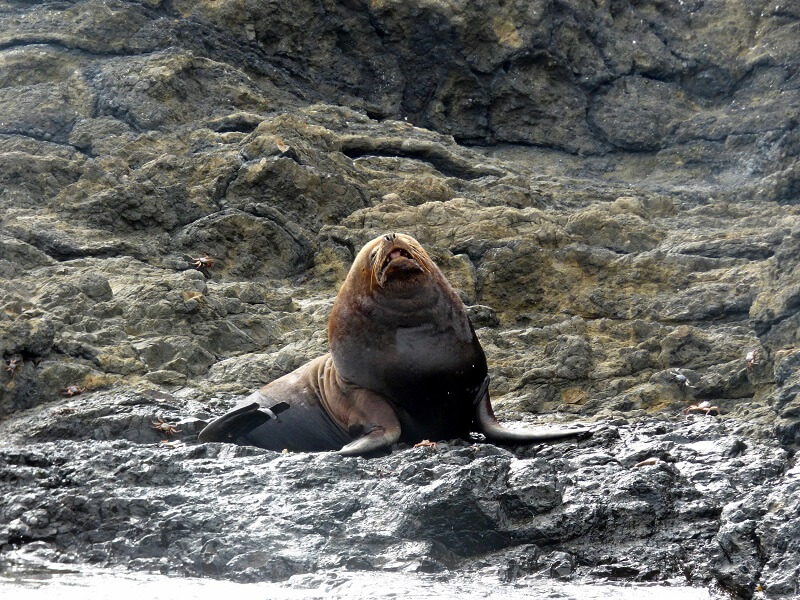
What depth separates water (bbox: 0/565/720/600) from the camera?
→ 4.25 m

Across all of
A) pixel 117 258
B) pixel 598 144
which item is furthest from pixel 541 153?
pixel 117 258

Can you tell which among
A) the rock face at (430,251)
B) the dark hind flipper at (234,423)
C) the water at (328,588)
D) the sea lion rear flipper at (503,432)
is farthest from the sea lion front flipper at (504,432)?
the water at (328,588)

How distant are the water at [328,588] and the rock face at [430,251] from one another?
0.13 meters

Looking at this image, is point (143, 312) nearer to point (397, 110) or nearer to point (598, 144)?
point (397, 110)

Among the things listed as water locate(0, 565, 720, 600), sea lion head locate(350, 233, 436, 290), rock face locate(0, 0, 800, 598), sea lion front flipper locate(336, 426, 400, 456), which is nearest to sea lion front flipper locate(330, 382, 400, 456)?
sea lion front flipper locate(336, 426, 400, 456)

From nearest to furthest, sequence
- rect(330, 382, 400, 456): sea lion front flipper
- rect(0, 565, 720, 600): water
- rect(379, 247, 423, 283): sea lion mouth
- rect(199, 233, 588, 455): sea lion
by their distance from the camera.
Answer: rect(0, 565, 720, 600): water < rect(330, 382, 400, 456): sea lion front flipper < rect(199, 233, 588, 455): sea lion < rect(379, 247, 423, 283): sea lion mouth

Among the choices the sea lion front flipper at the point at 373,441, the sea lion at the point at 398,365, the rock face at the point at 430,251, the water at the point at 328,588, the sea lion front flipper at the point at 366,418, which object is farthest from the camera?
the sea lion at the point at 398,365

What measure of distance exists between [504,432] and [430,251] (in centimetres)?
367

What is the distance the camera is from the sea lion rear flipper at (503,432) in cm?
617

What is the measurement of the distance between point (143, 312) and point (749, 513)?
5439 mm

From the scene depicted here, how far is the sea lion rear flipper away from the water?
1.73 meters

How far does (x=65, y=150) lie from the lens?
1152cm

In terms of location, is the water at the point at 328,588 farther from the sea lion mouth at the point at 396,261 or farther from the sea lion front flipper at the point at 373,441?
the sea lion mouth at the point at 396,261

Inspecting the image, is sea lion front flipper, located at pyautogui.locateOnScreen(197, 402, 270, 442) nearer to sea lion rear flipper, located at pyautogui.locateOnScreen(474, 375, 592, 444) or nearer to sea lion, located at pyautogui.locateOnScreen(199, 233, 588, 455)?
sea lion, located at pyautogui.locateOnScreen(199, 233, 588, 455)
